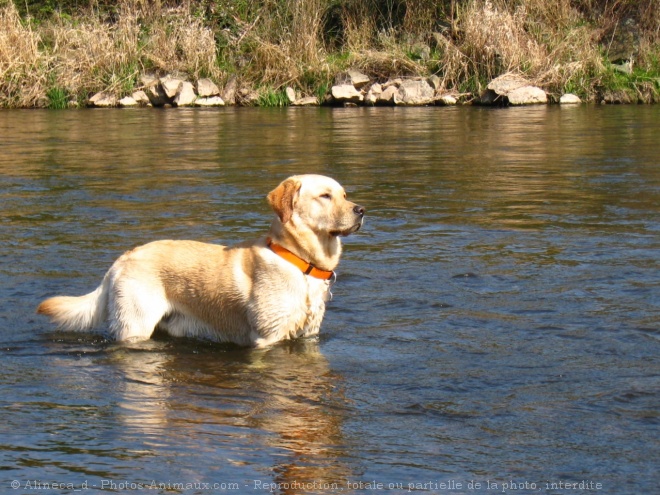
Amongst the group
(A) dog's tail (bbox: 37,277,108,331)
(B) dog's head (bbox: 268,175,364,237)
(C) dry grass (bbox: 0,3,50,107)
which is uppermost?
(C) dry grass (bbox: 0,3,50,107)

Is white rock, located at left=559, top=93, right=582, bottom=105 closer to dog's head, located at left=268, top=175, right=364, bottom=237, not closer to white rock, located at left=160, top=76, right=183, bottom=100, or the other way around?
white rock, located at left=160, top=76, right=183, bottom=100

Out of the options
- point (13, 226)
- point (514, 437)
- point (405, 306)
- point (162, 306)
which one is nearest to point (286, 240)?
point (162, 306)

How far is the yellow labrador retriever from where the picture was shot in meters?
6.40

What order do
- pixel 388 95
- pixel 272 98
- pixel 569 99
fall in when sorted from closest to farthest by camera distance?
pixel 569 99, pixel 388 95, pixel 272 98

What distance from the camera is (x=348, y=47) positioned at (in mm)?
29625

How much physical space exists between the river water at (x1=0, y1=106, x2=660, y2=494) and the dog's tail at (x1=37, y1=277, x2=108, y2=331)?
6.3 inches

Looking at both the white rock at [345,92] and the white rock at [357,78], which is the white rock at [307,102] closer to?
the white rock at [345,92]

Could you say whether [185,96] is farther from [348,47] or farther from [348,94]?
[348,47]

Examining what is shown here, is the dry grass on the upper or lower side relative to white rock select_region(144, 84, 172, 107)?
upper

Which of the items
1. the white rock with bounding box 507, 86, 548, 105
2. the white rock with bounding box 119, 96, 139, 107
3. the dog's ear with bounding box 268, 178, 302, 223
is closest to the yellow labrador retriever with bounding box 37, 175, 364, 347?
the dog's ear with bounding box 268, 178, 302, 223

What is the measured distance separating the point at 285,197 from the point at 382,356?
119 cm

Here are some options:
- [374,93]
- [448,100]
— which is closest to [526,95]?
[448,100]

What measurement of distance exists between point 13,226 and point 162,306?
4.87 meters

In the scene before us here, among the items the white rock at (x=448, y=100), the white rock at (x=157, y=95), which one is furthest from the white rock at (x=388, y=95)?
the white rock at (x=157, y=95)
